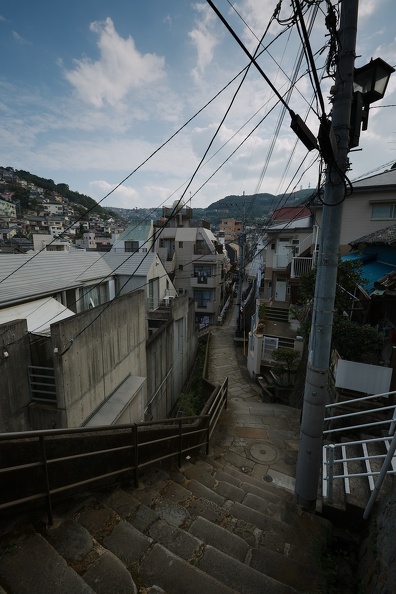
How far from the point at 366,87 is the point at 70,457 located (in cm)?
614

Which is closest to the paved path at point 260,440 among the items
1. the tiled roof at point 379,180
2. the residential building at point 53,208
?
the tiled roof at point 379,180

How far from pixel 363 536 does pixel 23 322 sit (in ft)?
24.1

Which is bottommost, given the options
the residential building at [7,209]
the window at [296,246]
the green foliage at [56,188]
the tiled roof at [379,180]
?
the window at [296,246]

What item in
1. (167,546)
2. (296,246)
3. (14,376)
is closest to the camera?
(167,546)

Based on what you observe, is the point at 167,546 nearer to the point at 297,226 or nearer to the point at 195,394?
the point at 195,394

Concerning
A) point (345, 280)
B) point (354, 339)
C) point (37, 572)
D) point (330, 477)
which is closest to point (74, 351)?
point (37, 572)

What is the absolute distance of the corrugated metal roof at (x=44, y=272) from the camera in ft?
27.5

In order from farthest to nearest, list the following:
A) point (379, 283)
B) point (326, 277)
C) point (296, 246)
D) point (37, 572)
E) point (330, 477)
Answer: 1. point (296, 246)
2. point (379, 283)
3. point (330, 477)
4. point (326, 277)
5. point (37, 572)

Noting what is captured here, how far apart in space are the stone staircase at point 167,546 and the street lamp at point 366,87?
5.53m

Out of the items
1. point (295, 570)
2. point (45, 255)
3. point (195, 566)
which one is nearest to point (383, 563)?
point (295, 570)

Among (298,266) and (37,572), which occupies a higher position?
(298,266)

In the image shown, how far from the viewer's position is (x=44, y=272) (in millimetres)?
10555

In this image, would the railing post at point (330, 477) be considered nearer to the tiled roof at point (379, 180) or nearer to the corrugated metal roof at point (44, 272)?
the corrugated metal roof at point (44, 272)

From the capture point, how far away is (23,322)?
6.12 m
